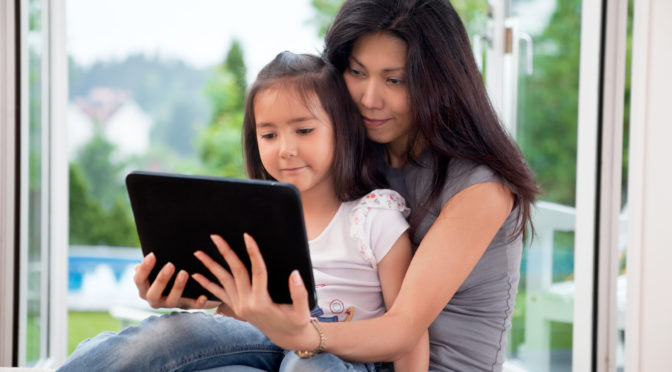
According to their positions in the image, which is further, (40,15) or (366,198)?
(40,15)

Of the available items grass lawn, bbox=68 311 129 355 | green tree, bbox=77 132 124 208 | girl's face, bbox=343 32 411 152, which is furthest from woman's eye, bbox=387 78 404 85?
green tree, bbox=77 132 124 208

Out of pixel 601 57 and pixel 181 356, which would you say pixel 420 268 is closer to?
pixel 181 356

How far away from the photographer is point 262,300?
43.4 inches

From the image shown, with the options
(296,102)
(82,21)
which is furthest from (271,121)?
(82,21)

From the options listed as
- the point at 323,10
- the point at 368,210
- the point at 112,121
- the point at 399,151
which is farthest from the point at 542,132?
the point at 112,121

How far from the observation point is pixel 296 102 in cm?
139

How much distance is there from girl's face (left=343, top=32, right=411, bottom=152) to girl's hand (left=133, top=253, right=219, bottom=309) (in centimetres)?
51

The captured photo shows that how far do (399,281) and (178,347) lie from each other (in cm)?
43

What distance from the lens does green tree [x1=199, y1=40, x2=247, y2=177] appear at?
712cm

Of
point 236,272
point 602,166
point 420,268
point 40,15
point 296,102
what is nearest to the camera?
point 236,272

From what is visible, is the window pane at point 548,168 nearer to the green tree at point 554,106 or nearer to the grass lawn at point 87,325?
the green tree at point 554,106

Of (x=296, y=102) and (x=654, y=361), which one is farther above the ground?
(x=296, y=102)

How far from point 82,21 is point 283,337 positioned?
672 centimetres

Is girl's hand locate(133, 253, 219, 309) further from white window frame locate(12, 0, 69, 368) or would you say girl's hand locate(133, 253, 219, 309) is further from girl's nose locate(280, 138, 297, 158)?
white window frame locate(12, 0, 69, 368)
